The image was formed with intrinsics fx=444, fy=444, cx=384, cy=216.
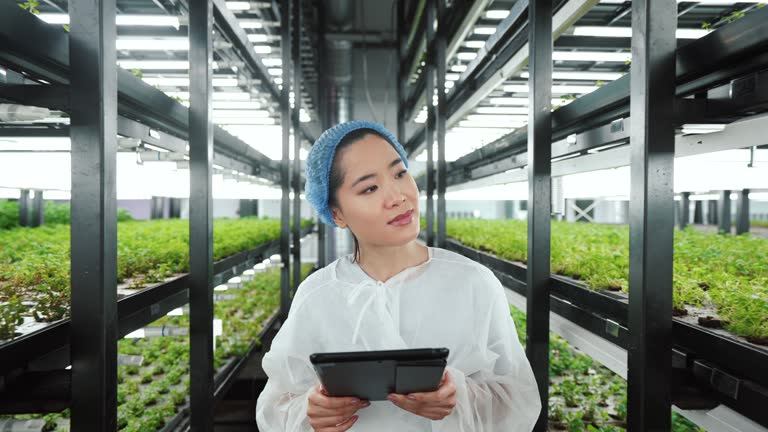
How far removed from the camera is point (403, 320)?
1.32 metres

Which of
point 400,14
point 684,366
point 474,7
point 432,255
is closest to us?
point 684,366

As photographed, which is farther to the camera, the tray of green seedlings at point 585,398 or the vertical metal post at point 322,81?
the vertical metal post at point 322,81

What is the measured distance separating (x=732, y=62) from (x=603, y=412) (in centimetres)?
193

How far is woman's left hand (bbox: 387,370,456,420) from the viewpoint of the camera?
1.11 m

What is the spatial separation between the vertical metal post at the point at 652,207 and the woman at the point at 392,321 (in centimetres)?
31

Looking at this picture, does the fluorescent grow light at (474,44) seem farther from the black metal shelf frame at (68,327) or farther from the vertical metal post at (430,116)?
the black metal shelf frame at (68,327)

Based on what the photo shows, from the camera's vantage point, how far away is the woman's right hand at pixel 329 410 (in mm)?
1116

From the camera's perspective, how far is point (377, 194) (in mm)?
1324

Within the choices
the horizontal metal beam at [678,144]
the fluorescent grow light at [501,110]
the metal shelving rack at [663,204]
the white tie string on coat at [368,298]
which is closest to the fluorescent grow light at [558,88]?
the fluorescent grow light at [501,110]

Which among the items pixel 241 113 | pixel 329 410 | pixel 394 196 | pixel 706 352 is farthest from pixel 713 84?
pixel 241 113

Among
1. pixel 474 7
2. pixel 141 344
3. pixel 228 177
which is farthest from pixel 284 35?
pixel 141 344

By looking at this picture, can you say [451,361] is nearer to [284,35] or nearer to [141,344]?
[141,344]

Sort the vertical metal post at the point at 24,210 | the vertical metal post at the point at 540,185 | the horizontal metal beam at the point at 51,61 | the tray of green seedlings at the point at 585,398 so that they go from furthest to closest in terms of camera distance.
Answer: the vertical metal post at the point at 24,210, the tray of green seedlings at the point at 585,398, the vertical metal post at the point at 540,185, the horizontal metal beam at the point at 51,61

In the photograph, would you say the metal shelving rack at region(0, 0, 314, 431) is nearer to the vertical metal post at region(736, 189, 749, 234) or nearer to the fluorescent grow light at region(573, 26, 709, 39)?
the fluorescent grow light at region(573, 26, 709, 39)
